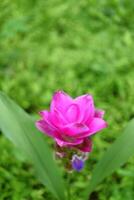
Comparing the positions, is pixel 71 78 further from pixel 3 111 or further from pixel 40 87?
pixel 3 111

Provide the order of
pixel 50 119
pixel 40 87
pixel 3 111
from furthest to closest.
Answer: pixel 40 87 < pixel 3 111 < pixel 50 119

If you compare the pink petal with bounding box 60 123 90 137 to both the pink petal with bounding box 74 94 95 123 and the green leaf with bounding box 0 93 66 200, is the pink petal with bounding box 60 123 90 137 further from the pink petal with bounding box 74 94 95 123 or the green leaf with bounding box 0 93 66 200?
the green leaf with bounding box 0 93 66 200

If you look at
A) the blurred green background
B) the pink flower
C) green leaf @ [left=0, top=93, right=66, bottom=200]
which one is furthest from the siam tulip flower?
the blurred green background

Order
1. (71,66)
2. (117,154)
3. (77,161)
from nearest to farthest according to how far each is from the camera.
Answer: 1. (77,161)
2. (117,154)
3. (71,66)

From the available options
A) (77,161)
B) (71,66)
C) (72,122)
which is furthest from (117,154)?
(71,66)

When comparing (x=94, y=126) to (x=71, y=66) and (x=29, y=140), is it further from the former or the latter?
(x=71, y=66)

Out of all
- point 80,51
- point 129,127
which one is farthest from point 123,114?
point 129,127
